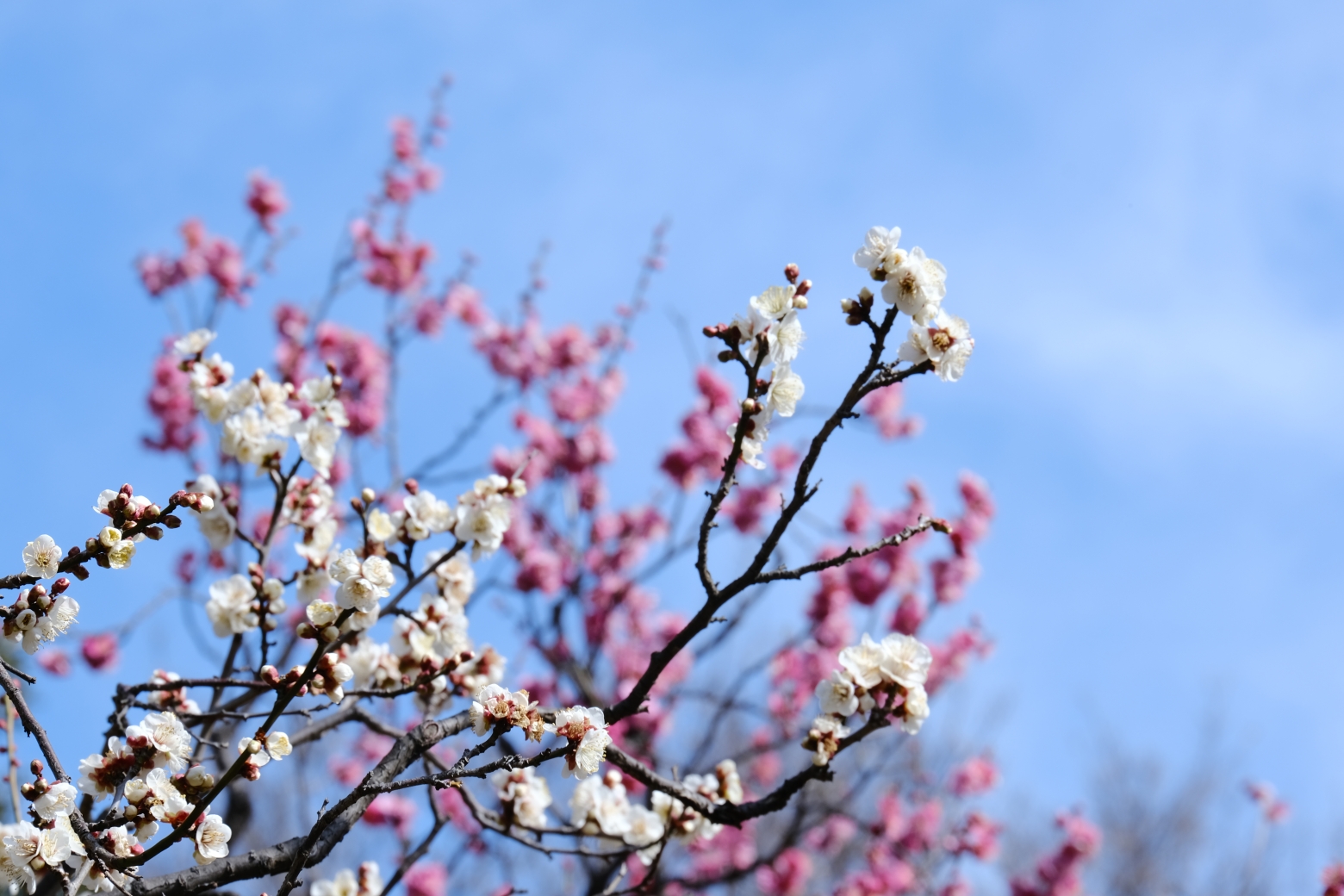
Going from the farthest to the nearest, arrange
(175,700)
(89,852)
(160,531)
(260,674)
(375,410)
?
(375,410), (175,700), (260,674), (160,531), (89,852)

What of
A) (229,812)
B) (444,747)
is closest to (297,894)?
(229,812)

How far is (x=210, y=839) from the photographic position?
2.30 meters

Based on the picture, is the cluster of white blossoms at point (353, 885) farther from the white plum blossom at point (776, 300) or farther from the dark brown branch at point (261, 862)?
the white plum blossom at point (776, 300)

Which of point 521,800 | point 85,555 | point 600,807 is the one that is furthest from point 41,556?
point 600,807

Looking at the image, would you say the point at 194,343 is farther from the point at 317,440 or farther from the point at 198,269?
the point at 198,269

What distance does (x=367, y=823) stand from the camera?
5.68 metres

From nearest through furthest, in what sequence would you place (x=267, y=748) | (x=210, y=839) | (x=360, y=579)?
(x=210, y=839), (x=267, y=748), (x=360, y=579)

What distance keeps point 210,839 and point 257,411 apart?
4.88ft

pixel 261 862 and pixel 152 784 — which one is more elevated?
pixel 152 784

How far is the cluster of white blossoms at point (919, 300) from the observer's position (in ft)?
7.70

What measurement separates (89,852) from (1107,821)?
15.5 meters

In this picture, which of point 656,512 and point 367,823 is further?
point 656,512

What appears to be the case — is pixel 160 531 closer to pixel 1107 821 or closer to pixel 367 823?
pixel 367 823

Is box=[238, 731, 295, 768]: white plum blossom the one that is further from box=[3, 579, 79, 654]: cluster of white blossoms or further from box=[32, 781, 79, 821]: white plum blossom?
box=[3, 579, 79, 654]: cluster of white blossoms
